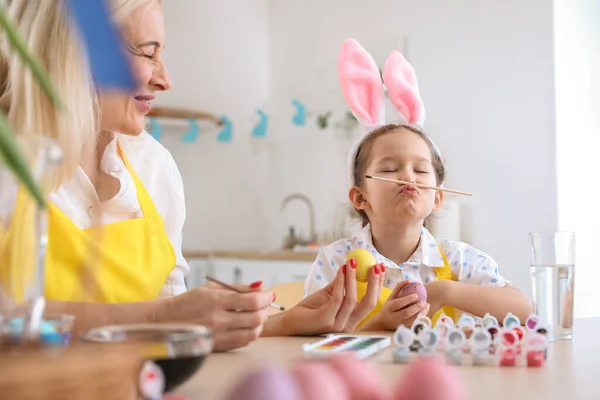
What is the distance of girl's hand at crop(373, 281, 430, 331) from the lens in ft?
4.44

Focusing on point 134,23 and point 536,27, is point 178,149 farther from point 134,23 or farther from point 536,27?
point 134,23

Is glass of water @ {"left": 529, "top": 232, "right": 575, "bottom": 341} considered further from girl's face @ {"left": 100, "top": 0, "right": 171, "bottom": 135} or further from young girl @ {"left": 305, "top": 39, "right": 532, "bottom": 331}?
girl's face @ {"left": 100, "top": 0, "right": 171, "bottom": 135}

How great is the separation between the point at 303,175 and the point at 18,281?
13.7 feet

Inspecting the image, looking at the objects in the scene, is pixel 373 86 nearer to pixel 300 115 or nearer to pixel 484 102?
pixel 484 102

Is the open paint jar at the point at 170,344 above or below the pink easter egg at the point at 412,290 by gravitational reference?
above

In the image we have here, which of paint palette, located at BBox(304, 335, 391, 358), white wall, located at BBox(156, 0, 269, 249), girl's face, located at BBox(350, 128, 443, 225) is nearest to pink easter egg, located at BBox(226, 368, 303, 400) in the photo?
paint palette, located at BBox(304, 335, 391, 358)

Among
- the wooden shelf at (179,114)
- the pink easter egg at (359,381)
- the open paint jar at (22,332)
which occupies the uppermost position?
the wooden shelf at (179,114)

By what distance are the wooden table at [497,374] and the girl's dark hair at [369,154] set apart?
0.91 metres

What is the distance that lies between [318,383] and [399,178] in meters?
1.48

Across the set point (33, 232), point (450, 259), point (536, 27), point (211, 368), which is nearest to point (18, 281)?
point (33, 232)

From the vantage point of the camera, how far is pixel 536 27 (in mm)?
3711

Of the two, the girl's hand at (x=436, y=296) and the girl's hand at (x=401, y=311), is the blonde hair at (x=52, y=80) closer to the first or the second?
the girl's hand at (x=401, y=311)

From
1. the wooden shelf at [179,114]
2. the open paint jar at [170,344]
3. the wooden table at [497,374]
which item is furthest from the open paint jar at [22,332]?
the wooden shelf at [179,114]

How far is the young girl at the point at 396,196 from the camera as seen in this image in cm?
182
